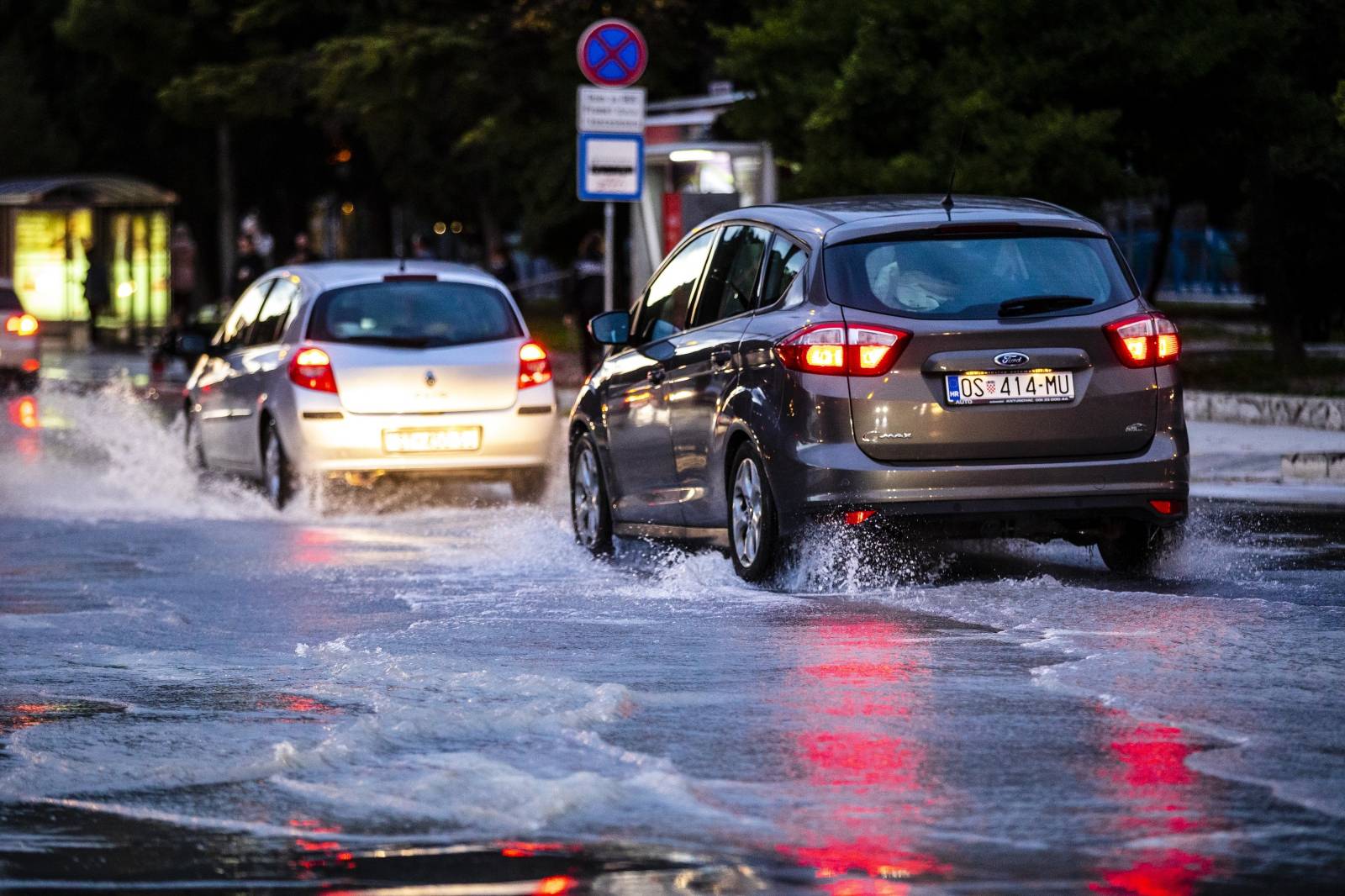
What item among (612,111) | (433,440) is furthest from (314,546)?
(612,111)

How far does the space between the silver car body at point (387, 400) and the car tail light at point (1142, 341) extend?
19.3 ft

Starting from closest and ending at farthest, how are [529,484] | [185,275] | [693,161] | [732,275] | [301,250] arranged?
[732,275], [529,484], [693,161], [301,250], [185,275]

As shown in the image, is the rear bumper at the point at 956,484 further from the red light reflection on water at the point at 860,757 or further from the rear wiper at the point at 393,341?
the rear wiper at the point at 393,341

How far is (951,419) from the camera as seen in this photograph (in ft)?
32.5

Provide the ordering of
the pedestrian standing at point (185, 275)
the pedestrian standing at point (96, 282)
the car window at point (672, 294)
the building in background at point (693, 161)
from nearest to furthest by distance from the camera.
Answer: the car window at point (672, 294) → the building in background at point (693, 161) → the pedestrian standing at point (96, 282) → the pedestrian standing at point (185, 275)

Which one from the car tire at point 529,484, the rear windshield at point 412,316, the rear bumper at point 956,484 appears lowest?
the car tire at point 529,484

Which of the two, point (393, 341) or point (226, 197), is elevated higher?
point (226, 197)

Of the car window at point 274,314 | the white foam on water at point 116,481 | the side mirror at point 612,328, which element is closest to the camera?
the side mirror at point 612,328

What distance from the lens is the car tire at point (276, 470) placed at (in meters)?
15.2

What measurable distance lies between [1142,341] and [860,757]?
4111mm

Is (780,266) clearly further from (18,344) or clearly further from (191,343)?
(18,344)

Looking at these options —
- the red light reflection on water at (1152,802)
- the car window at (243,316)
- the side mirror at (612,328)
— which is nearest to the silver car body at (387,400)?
the car window at (243,316)

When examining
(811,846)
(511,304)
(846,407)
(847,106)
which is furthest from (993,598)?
(847,106)

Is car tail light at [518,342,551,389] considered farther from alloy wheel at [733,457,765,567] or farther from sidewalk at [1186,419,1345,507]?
alloy wheel at [733,457,765,567]
